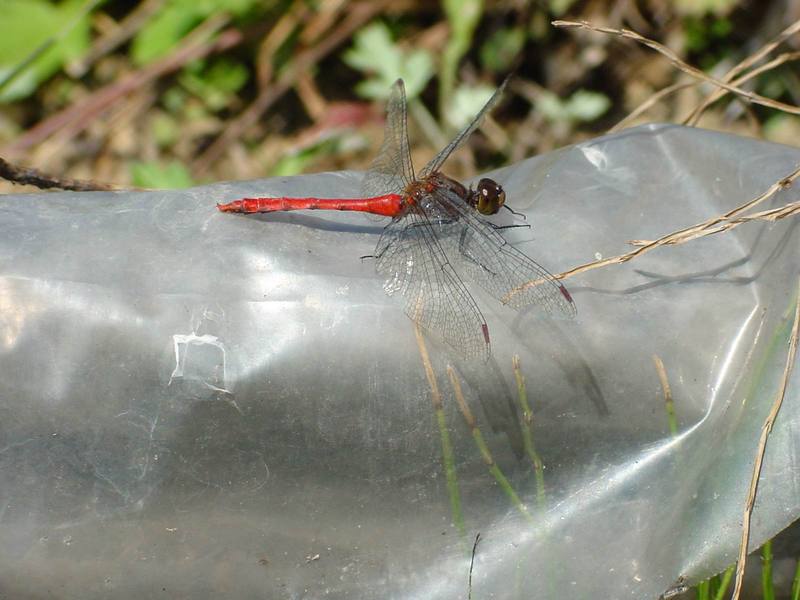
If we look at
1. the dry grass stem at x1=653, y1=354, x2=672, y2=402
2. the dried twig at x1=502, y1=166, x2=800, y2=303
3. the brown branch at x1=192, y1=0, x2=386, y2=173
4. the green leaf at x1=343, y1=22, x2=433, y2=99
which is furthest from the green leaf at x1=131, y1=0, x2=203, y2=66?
the dry grass stem at x1=653, y1=354, x2=672, y2=402

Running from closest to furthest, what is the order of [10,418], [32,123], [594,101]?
[10,418] → [594,101] → [32,123]

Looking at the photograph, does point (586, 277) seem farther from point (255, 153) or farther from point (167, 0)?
point (167, 0)

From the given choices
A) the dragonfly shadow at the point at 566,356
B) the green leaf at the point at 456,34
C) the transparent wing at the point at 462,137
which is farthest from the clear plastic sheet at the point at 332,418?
the green leaf at the point at 456,34

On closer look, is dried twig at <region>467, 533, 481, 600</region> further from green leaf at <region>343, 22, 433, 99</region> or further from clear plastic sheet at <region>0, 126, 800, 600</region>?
green leaf at <region>343, 22, 433, 99</region>

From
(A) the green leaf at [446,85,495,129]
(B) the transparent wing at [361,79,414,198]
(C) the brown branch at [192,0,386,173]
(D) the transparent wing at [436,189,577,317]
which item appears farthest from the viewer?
(C) the brown branch at [192,0,386,173]

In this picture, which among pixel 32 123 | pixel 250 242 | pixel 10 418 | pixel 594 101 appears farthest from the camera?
pixel 32 123

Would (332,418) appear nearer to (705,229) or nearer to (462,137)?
(705,229)

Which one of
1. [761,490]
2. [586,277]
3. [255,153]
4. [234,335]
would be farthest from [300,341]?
[255,153]

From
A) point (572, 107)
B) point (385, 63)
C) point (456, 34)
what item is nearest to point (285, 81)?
point (385, 63)
